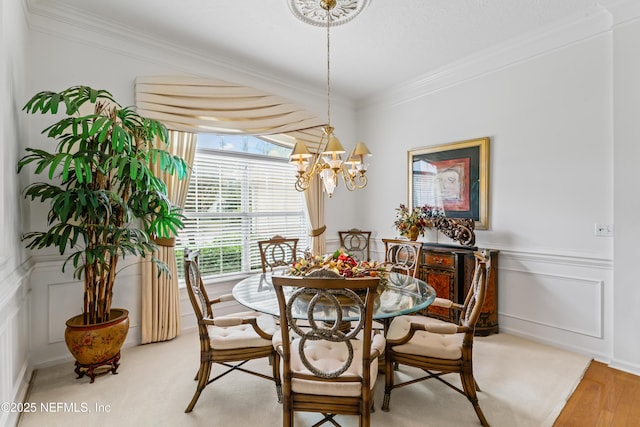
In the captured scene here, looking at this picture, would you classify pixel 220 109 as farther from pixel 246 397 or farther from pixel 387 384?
pixel 387 384

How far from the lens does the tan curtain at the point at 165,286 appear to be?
3.04 m

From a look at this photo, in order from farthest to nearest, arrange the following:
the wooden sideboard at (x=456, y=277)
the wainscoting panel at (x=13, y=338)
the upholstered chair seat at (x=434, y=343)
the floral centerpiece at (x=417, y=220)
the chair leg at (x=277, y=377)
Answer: the floral centerpiece at (x=417, y=220) → the wooden sideboard at (x=456, y=277) → the chair leg at (x=277, y=377) → the upholstered chair seat at (x=434, y=343) → the wainscoting panel at (x=13, y=338)

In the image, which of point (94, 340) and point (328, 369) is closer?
point (328, 369)

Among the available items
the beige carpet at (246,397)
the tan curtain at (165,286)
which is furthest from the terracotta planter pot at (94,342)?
the tan curtain at (165,286)

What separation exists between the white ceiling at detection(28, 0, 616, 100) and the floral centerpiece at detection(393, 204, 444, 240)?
176 cm

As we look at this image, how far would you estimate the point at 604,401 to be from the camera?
84.4 inches

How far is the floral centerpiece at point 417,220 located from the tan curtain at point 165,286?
8.51ft

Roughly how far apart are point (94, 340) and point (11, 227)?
98cm

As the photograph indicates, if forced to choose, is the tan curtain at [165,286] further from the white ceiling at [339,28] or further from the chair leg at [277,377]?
the chair leg at [277,377]

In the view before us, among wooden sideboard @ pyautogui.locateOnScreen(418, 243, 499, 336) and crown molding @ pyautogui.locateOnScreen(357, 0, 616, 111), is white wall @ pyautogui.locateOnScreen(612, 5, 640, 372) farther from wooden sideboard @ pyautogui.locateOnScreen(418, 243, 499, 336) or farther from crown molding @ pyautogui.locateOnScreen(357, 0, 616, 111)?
wooden sideboard @ pyautogui.locateOnScreen(418, 243, 499, 336)

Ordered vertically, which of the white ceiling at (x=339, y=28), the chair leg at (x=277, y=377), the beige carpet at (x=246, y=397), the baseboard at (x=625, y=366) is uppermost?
the white ceiling at (x=339, y=28)

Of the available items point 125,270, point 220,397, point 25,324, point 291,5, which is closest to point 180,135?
point 125,270

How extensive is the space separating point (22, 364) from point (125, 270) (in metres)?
0.96

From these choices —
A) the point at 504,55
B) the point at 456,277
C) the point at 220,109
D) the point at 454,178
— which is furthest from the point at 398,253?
the point at 220,109
